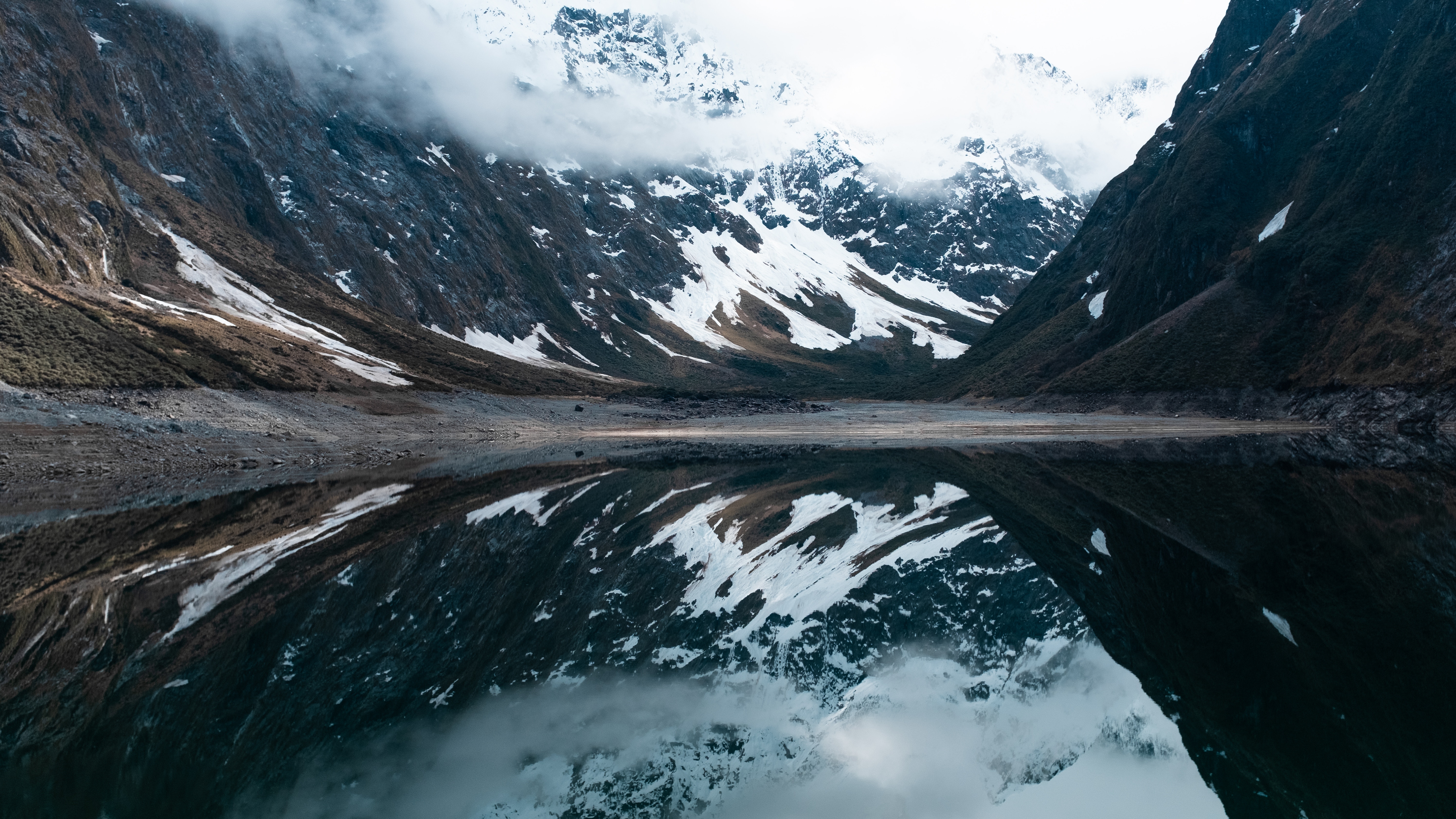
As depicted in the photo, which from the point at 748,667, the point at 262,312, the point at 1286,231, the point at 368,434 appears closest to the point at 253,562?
the point at 748,667

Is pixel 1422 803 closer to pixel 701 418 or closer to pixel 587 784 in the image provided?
pixel 587 784

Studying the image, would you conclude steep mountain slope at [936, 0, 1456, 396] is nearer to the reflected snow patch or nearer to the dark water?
the dark water

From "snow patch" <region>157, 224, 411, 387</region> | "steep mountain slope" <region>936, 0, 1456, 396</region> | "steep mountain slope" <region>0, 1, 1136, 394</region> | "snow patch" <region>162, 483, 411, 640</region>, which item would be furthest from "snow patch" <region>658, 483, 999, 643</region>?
"snow patch" <region>157, 224, 411, 387</region>

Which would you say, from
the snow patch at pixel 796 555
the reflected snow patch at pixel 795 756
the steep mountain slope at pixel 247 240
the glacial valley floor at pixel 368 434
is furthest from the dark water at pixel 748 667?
the steep mountain slope at pixel 247 240

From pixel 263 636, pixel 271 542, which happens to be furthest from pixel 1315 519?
pixel 271 542

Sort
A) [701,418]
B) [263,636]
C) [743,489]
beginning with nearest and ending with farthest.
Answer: [263,636], [743,489], [701,418]

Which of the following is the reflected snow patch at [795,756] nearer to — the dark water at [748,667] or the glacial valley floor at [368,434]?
the dark water at [748,667]

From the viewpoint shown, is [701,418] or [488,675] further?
[701,418]

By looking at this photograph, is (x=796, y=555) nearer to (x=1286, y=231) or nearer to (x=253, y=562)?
(x=253, y=562)
